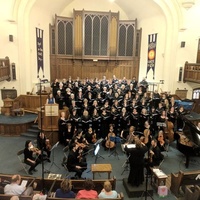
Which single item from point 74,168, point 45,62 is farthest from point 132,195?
point 45,62

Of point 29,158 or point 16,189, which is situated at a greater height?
point 16,189

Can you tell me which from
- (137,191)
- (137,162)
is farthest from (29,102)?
(137,191)

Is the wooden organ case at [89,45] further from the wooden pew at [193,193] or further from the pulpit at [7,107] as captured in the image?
the wooden pew at [193,193]

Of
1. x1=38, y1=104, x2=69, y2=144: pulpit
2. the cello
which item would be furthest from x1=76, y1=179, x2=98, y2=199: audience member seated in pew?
the cello

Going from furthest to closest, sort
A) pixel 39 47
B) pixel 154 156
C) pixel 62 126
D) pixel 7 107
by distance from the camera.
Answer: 1. pixel 39 47
2. pixel 7 107
3. pixel 62 126
4. pixel 154 156

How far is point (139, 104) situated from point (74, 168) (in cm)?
471

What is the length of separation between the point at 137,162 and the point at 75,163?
1.81 meters

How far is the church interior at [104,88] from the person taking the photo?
6613 mm

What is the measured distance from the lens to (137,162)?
5.49 metres

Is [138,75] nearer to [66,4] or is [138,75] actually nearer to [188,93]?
[188,93]

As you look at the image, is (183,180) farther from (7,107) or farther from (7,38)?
(7,38)

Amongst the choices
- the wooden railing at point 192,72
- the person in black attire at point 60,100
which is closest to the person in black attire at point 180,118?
the wooden railing at point 192,72

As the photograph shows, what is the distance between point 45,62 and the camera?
15.1 meters

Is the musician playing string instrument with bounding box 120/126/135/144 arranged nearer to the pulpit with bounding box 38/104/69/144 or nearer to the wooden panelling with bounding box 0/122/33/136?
the pulpit with bounding box 38/104/69/144
